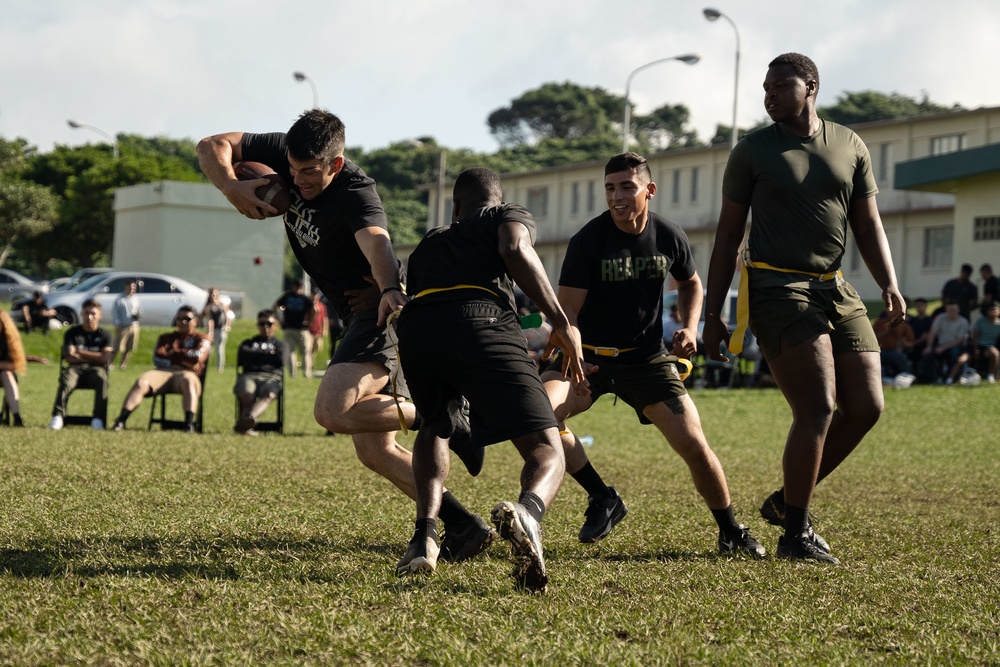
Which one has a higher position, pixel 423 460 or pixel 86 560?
pixel 423 460

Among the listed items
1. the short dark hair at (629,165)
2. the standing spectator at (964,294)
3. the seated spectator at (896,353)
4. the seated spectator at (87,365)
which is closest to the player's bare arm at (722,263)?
Result: the short dark hair at (629,165)

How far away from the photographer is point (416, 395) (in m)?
5.19

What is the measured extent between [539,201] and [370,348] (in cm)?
5600

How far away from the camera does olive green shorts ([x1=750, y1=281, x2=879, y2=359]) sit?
5781 millimetres

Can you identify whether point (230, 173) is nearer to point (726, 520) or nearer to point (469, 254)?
point (469, 254)

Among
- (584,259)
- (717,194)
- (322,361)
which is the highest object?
(717,194)

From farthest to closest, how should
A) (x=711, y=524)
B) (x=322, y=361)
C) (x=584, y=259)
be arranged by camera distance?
(x=322, y=361)
(x=711, y=524)
(x=584, y=259)

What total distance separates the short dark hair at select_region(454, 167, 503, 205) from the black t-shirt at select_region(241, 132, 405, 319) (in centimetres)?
38

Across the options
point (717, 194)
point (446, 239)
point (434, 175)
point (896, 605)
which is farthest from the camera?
point (434, 175)

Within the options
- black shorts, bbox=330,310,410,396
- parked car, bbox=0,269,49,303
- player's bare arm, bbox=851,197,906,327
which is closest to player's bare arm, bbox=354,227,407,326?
black shorts, bbox=330,310,410,396

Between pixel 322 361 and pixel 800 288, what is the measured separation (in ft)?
81.8

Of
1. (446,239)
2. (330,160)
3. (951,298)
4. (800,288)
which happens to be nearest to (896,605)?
(800,288)

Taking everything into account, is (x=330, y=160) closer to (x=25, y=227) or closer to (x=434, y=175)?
(x=25, y=227)

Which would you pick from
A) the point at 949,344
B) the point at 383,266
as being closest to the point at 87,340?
the point at 383,266
